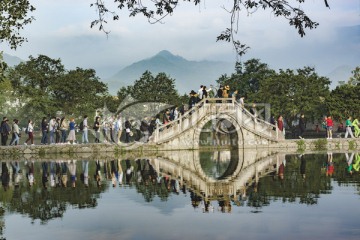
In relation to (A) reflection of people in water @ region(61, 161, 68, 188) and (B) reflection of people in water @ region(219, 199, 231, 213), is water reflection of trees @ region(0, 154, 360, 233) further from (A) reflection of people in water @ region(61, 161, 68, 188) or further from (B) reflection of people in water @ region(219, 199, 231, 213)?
(A) reflection of people in water @ region(61, 161, 68, 188)

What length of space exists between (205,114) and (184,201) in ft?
79.1

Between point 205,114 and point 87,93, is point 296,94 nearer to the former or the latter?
point 87,93

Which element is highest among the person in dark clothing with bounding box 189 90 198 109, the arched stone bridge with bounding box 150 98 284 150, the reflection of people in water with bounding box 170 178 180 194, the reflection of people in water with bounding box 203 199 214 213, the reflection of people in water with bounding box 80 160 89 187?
the person in dark clothing with bounding box 189 90 198 109

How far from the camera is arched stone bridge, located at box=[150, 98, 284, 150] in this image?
1614 inches

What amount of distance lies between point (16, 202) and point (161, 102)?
63869mm

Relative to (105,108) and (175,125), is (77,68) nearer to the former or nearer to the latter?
(105,108)

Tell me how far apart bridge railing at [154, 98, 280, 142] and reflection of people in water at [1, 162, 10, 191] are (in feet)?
39.6

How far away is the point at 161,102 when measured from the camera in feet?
268

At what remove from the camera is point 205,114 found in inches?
1646

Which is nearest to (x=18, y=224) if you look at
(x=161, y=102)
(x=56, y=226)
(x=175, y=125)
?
(x=56, y=226)

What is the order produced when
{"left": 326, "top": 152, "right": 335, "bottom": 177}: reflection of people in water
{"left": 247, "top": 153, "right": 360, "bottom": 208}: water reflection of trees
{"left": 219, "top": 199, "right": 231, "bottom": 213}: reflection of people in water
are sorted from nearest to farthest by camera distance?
{"left": 219, "top": 199, "right": 231, "bottom": 213}: reflection of people in water
{"left": 247, "top": 153, "right": 360, "bottom": 208}: water reflection of trees
{"left": 326, "top": 152, "right": 335, "bottom": 177}: reflection of people in water

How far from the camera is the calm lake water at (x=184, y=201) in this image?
1341cm

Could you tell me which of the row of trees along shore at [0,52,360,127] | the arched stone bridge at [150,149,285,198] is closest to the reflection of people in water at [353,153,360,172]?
the arched stone bridge at [150,149,285,198]

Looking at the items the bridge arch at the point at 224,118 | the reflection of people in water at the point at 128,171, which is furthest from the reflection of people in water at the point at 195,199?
the bridge arch at the point at 224,118
